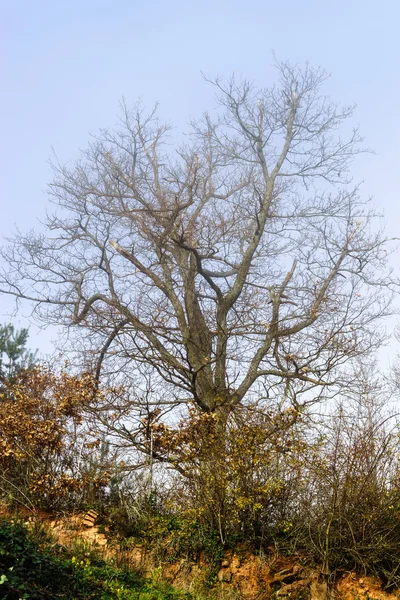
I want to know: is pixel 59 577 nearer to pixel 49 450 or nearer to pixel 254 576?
pixel 254 576

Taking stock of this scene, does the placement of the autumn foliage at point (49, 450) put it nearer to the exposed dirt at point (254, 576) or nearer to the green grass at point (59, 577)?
the exposed dirt at point (254, 576)

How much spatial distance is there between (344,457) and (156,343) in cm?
532

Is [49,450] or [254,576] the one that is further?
[49,450]

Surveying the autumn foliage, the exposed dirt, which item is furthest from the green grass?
the autumn foliage

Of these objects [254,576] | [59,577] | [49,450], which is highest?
[49,450]

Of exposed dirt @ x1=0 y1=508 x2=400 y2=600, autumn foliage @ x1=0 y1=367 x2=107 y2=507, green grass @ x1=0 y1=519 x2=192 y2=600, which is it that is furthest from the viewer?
autumn foliage @ x1=0 y1=367 x2=107 y2=507

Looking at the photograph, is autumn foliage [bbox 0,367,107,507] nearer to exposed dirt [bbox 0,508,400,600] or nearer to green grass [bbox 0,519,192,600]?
exposed dirt [bbox 0,508,400,600]

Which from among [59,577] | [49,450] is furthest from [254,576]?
[49,450]

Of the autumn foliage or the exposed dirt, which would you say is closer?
the exposed dirt

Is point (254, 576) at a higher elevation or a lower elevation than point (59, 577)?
higher

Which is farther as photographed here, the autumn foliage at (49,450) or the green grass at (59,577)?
the autumn foliage at (49,450)

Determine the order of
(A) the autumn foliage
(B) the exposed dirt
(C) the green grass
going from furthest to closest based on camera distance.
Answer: (A) the autumn foliage < (B) the exposed dirt < (C) the green grass

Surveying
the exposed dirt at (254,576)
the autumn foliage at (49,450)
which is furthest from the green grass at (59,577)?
the autumn foliage at (49,450)

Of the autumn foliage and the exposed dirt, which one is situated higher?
the autumn foliage
